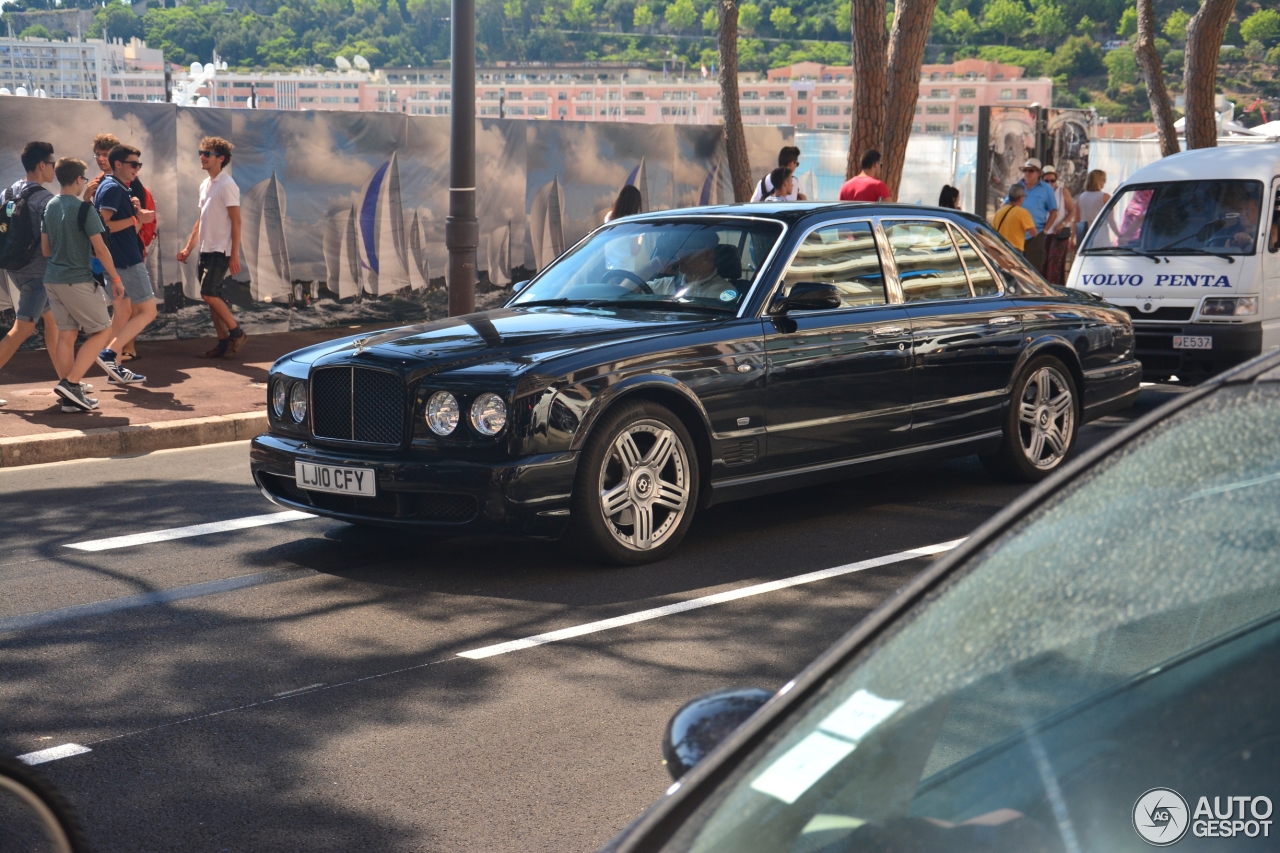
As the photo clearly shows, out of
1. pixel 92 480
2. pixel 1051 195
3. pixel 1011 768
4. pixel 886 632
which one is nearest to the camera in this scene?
pixel 1011 768

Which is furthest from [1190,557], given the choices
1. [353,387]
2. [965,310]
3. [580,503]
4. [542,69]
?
[542,69]

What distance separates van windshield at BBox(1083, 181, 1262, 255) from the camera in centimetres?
1148

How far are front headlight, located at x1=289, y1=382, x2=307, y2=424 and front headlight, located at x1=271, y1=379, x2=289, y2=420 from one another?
0.05 m

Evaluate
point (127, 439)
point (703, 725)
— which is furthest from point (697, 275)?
point (703, 725)

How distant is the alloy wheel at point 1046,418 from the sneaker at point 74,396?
21.3 feet

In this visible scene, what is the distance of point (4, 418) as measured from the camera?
10.0 metres

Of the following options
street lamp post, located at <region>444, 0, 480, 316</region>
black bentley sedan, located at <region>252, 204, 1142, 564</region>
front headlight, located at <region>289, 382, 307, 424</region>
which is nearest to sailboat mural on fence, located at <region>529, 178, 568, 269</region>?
street lamp post, located at <region>444, 0, 480, 316</region>

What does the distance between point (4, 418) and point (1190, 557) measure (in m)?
9.86

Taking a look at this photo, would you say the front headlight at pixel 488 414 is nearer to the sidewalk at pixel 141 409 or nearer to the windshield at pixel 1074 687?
the windshield at pixel 1074 687

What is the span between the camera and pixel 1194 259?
37.6 ft

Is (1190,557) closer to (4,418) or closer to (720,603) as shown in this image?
(720,603)

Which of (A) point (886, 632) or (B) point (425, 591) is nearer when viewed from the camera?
(A) point (886, 632)

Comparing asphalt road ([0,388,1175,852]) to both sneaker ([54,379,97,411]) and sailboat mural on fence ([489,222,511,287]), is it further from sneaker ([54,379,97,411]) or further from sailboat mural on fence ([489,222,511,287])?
sailboat mural on fence ([489,222,511,287])

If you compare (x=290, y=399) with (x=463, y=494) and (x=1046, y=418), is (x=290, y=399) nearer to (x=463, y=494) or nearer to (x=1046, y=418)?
(x=463, y=494)
